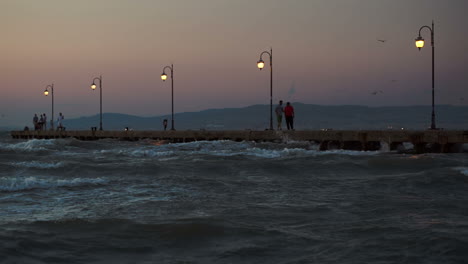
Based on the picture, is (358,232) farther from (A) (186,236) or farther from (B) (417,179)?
(B) (417,179)

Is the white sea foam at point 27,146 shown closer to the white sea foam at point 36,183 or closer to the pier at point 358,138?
the pier at point 358,138

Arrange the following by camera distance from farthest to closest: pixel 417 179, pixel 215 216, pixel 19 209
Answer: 1. pixel 417 179
2. pixel 19 209
3. pixel 215 216

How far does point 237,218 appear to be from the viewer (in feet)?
27.6

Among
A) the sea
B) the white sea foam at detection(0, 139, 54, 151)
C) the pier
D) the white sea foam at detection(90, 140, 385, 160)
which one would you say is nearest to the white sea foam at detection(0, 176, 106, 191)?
the sea

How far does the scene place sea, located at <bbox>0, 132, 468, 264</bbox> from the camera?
20.8 feet

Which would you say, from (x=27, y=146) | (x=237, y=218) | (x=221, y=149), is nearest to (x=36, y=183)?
(x=237, y=218)

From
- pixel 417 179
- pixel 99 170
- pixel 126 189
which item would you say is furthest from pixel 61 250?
pixel 99 170

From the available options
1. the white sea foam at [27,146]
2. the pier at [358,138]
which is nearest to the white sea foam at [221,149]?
the pier at [358,138]

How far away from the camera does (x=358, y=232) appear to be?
7273 mm

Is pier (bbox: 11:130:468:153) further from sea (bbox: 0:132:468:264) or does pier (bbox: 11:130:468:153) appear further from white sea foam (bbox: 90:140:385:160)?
sea (bbox: 0:132:468:264)

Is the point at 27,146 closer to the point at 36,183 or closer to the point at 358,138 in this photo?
the point at 358,138

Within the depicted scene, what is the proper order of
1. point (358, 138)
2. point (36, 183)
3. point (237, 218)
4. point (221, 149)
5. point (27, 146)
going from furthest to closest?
1. point (27, 146)
2. point (221, 149)
3. point (358, 138)
4. point (36, 183)
5. point (237, 218)

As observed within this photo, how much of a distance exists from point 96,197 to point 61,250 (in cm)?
411

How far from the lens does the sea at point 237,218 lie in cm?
633
